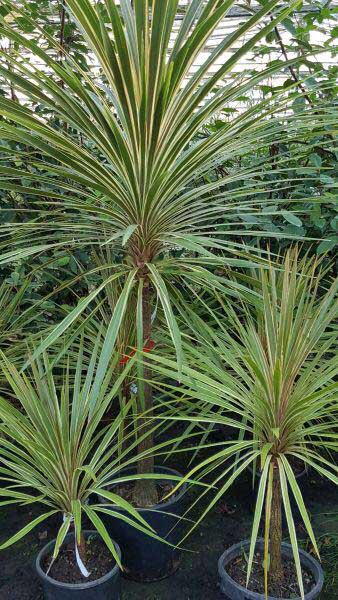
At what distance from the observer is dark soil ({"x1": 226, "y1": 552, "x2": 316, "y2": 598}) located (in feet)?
4.07

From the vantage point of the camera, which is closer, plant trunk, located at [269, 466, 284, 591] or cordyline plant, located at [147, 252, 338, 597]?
cordyline plant, located at [147, 252, 338, 597]

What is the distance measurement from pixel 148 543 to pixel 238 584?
13.0 inches

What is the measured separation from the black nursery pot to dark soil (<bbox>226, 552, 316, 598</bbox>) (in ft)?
0.70

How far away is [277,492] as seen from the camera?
1.24 metres

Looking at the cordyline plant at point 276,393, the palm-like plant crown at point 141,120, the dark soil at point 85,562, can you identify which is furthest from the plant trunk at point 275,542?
the palm-like plant crown at point 141,120

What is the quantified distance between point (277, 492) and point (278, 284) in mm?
633

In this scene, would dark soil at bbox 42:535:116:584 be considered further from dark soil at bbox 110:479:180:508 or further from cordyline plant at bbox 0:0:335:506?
cordyline plant at bbox 0:0:335:506

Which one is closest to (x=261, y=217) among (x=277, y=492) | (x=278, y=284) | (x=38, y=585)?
(x=278, y=284)

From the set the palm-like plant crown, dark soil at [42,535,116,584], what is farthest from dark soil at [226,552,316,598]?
the palm-like plant crown

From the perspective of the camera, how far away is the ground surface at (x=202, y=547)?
1503 mm

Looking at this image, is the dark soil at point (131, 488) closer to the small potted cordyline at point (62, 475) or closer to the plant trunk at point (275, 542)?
the small potted cordyline at point (62, 475)

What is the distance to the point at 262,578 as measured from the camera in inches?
50.3

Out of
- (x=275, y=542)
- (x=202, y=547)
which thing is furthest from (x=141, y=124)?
(x=202, y=547)

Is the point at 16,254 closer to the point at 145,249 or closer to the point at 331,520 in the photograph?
the point at 145,249
